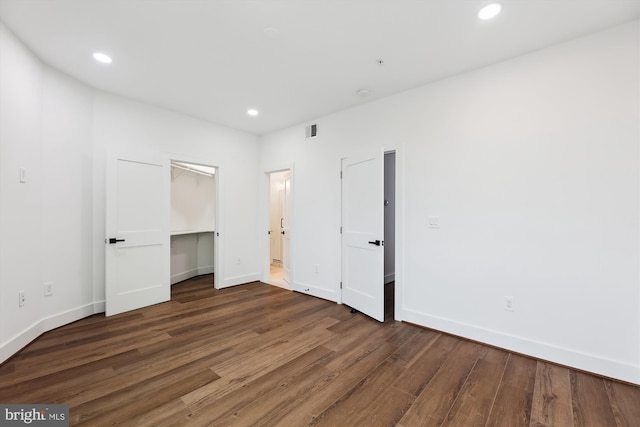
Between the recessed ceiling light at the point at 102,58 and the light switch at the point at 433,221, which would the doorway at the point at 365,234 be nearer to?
the light switch at the point at 433,221

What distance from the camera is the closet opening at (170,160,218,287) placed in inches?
210

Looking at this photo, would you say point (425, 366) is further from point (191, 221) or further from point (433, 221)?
point (191, 221)

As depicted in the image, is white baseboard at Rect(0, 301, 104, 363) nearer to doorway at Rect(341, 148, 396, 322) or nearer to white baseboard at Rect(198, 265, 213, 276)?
white baseboard at Rect(198, 265, 213, 276)

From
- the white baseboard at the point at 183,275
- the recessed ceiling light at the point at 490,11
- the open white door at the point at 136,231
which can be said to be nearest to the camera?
the recessed ceiling light at the point at 490,11

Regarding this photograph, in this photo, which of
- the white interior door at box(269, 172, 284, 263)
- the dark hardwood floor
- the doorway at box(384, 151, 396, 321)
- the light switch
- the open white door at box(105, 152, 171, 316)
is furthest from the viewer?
the white interior door at box(269, 172, 284, 263)

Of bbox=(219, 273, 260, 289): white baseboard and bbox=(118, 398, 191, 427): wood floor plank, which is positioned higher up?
bbox=(219, 273, 260, 289): white baseboard

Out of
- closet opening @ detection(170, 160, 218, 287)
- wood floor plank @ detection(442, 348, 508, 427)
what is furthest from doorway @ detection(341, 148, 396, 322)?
closet opening @ detection(170, 160, 218, 287)

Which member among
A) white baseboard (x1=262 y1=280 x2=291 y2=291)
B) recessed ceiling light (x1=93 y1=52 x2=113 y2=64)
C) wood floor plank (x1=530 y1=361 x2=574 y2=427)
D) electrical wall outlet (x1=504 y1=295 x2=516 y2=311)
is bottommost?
wood floor plank (x1=530 y1=361 x2=574 y2=427)

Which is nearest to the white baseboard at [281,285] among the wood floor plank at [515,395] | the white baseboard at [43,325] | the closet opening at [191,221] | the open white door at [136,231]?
the closet opening at [191,221]

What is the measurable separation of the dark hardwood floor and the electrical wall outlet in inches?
16.4

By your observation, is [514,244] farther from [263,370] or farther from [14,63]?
[14,63]

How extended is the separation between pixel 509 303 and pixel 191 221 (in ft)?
18.2

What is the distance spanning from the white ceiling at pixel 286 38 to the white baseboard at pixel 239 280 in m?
3.05

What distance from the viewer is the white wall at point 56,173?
244cm
